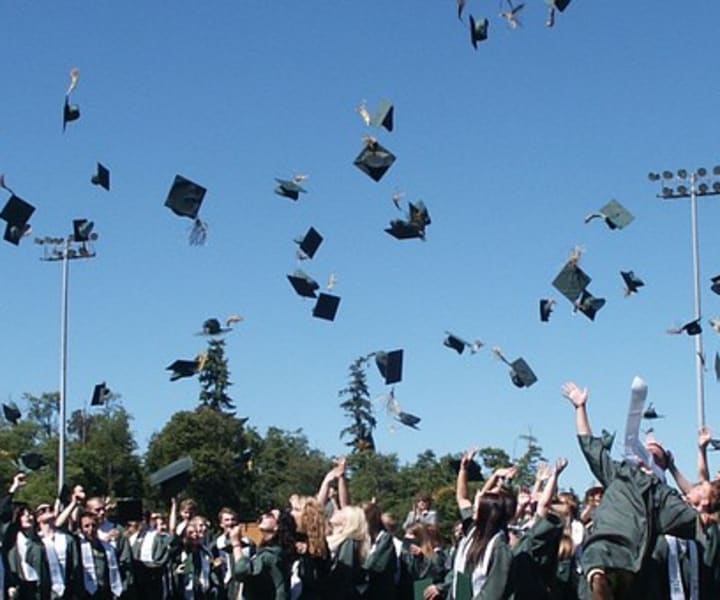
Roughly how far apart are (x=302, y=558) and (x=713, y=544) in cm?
278

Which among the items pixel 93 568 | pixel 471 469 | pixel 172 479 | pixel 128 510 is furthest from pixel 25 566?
pixel 471 469

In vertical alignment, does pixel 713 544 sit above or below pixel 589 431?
below

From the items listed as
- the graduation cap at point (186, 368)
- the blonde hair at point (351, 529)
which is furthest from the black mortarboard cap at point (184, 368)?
the blonde hair at point (351, 529)

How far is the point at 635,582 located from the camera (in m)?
8.23

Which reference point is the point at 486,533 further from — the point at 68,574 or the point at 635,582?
the point at 68,574

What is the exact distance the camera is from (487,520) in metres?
8.05

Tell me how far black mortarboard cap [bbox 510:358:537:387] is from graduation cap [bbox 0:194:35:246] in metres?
5.85

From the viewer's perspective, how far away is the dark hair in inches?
317

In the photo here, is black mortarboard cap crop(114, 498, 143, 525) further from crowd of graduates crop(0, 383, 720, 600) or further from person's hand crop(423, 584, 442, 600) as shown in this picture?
person's hand crop(423, 584, 442, 600)

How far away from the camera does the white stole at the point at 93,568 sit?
46.0 ft

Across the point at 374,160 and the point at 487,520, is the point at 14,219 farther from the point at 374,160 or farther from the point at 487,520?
the point at 487,520

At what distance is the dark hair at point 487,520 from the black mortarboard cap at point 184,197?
24.9 feet

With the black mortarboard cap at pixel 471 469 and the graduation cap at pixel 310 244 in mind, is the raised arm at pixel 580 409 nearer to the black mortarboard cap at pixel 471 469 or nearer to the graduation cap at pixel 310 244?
the black mortarboard cap at pixel 471 469

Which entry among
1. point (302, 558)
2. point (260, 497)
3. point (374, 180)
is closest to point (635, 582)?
point (302, 558)
